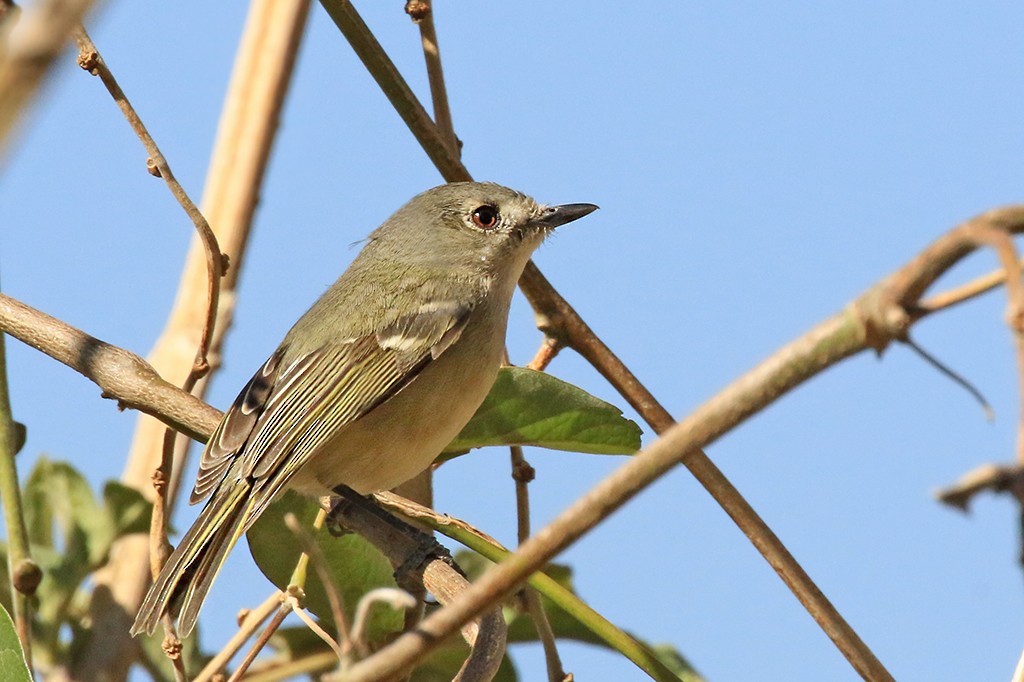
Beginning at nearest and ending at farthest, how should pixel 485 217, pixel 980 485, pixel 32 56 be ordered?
pixel 32 56 < pixel 980 485 < pixel 485 217

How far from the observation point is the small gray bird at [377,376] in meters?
2.91

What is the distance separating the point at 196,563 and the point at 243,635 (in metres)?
0.23

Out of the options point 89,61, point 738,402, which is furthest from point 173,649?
point 738,402

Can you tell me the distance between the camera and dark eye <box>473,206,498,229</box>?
13.3ft

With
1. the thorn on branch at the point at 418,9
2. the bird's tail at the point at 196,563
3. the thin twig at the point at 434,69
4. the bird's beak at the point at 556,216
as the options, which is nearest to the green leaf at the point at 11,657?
the bird's tail at the point at 196,563

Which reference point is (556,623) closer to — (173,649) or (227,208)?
(173,649)

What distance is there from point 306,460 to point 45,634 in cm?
70

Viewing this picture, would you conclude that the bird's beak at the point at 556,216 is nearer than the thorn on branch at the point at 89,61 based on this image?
No

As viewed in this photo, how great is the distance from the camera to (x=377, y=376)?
11.1 ft

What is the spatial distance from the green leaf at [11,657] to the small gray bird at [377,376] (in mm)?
318

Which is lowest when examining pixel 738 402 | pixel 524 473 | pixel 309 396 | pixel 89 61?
pixel 738 402

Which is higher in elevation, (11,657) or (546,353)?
(546,353)

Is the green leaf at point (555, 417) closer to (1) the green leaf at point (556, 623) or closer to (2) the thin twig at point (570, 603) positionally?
(1) the green leaf at point (556, 623)

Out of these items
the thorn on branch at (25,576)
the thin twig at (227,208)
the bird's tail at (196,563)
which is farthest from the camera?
the thin twig at (227,208)
